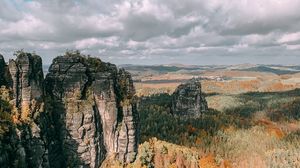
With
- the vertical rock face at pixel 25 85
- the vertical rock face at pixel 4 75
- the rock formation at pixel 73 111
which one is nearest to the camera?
the vertical rock face at pixel 25 85

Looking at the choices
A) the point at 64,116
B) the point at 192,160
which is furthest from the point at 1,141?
the point at 192,160

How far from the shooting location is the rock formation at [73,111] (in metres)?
120

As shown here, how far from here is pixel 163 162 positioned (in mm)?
169750

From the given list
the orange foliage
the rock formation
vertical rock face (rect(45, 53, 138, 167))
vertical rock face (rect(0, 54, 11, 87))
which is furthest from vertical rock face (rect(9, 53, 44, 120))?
the orange foliage

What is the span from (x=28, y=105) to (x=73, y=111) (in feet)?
68.1

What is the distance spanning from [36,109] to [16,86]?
9920 mm

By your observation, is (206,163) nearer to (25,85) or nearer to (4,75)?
(25,85)

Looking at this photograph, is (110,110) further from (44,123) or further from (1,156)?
(1,156)

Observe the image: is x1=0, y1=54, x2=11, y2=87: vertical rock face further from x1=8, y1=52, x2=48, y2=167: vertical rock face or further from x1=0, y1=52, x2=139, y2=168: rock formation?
x1=8, y1=52, x2=48, y2=167: vertical rock face

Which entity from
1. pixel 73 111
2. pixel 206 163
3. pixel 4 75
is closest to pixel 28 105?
pixel 4 75

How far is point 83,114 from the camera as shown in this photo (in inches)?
5428

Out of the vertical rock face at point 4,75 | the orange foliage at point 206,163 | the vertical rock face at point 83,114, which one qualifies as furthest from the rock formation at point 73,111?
the orange foliage at point 206,163

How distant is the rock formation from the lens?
12019 centimetres

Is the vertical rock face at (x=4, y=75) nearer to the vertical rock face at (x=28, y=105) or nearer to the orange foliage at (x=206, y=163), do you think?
the vertical rock face at (x=28, y=105)
